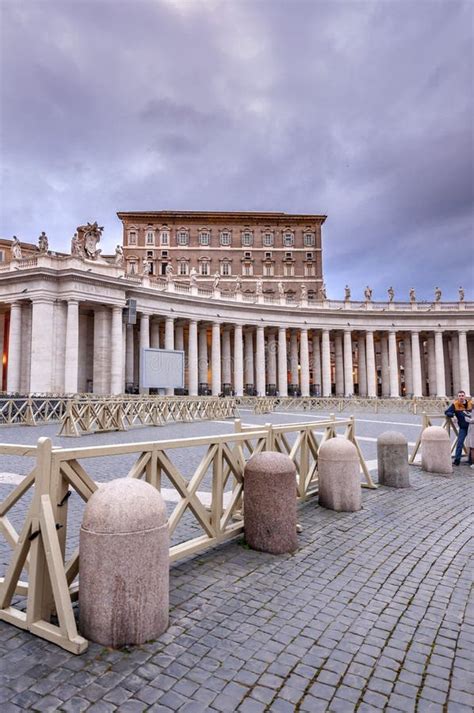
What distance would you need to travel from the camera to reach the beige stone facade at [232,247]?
68.9 metres

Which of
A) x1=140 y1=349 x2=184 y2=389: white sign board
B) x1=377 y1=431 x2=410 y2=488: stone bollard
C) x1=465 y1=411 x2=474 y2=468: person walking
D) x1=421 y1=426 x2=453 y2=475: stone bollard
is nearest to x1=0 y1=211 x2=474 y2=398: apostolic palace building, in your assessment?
x1=140 y1=349 x2=184 y2=389: white sign board

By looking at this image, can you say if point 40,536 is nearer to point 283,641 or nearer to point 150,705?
point 150,705

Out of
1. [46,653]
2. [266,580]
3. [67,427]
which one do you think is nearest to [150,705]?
[46,653]

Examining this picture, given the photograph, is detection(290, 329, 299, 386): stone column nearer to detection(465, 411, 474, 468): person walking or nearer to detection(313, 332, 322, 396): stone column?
detection(313, 332, 322, 396): stone column

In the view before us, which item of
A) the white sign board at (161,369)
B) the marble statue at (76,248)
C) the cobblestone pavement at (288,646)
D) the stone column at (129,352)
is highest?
the marble statue at (76,248)

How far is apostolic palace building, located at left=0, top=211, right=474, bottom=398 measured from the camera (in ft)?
117

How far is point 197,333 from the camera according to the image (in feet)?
165

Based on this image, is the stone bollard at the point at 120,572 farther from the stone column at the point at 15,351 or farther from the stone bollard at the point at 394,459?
the stone column at the point at 15,351

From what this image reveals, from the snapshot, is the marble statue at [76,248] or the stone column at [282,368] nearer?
the marble statue at [76,248]

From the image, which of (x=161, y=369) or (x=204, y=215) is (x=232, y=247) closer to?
(x=204, y=215)

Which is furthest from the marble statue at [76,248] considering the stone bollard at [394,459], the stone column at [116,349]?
the stone bollard at [394,459]

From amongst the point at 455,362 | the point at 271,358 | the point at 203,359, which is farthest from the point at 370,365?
the point at 203,359

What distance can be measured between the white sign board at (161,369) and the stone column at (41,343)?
31.8ft

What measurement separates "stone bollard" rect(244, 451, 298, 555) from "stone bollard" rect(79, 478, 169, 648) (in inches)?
81.5
